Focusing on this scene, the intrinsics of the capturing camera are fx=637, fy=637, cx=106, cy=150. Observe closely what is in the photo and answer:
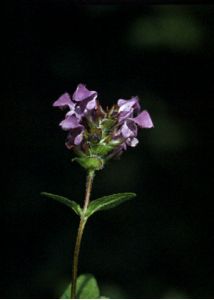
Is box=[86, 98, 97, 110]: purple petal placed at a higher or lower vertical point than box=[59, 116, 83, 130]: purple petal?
higher

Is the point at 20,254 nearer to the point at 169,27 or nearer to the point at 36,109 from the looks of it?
the point at 36,109

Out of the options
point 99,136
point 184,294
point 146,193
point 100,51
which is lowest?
point 184,294

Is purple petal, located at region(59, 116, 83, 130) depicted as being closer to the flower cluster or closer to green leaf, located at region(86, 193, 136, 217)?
the flower cluster

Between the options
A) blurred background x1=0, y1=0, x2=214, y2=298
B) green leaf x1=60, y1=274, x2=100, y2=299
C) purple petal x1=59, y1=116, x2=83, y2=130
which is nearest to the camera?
purple petal x1=59, y1=116, x2=83, y2=130

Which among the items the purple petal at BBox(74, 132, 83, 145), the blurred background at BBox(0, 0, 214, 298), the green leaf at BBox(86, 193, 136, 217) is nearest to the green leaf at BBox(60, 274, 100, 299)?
the green leaf at BBox(86, 193, 136, 217)

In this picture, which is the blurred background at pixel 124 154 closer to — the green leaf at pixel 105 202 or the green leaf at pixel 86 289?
the green leaf at pixel 86 289

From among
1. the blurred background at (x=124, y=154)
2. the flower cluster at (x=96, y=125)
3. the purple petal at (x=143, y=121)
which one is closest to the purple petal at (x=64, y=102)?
the flower cluster at (x=96, y=125)

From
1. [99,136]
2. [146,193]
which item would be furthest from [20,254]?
[99,136]
